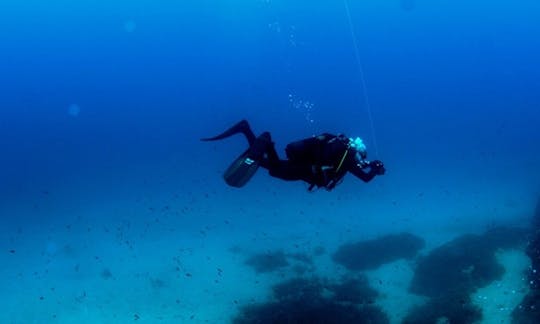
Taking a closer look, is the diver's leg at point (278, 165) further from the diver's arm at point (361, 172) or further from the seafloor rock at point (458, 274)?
the seafloor rock at point (458, 274)

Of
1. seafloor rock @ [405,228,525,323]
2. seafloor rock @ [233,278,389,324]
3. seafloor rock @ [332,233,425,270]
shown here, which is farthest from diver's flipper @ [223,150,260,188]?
seafloor rock @ [332,233,425,270]

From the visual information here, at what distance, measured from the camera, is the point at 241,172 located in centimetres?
716

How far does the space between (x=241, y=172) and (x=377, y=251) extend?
15.1 metres

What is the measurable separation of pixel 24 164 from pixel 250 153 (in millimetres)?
104955

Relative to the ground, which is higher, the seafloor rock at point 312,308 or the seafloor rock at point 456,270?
the seafloor rock at point 312,308

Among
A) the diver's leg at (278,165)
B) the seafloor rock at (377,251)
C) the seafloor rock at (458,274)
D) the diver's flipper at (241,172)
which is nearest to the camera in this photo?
the diver's flipper at (241,172)

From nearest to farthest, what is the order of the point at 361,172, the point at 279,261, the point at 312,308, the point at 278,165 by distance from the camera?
the point at 361,172 < the point at 278,165 < the point at 312,308 < the point at 279,261

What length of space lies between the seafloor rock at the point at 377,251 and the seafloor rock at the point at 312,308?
7.97ft

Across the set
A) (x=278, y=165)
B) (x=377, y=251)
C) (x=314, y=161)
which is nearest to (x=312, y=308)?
(x=377, y=251)

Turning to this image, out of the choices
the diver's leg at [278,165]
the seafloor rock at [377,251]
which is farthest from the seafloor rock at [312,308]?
the diver's leg at [278,165]

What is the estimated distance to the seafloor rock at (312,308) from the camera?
46.7 feet

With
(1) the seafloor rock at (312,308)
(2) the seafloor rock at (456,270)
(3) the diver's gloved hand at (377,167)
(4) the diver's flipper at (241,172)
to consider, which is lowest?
(2) the seafloor rock at (456,270)

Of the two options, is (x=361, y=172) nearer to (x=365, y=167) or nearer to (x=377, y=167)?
(x=365, y=167)

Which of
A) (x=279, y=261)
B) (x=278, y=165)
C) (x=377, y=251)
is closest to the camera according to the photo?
(x=278, y=165)
